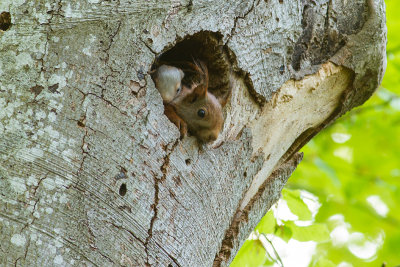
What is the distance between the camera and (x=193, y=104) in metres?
2.92

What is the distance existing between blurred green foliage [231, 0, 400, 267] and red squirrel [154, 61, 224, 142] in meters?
2.20

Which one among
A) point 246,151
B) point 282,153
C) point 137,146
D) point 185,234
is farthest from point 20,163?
point 282,153

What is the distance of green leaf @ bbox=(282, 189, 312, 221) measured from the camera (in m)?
3.11

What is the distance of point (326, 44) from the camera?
8.72 ft

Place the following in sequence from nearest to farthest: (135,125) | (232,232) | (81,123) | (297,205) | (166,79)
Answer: (81,123)
(135,125)
(232,232)
(166,79)
(297,205)

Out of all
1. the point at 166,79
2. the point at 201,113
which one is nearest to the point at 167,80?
the point at 166,79

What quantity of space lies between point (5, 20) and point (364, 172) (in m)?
5.10

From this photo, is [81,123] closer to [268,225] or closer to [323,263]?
[268,225]

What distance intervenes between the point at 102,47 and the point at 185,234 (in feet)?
2.45

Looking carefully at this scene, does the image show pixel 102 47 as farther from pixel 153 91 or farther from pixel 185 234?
pixel 185 234

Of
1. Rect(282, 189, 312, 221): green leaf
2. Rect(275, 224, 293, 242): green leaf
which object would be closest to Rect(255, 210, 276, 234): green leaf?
Rect(275, 224, 293, 242): green leaf

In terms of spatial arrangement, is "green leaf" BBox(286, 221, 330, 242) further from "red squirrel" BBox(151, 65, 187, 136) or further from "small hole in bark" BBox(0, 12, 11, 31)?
"small hole in bark" BBox(0, 12, 11, 31)

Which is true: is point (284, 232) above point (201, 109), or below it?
below

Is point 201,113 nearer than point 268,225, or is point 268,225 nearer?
point 201,113
